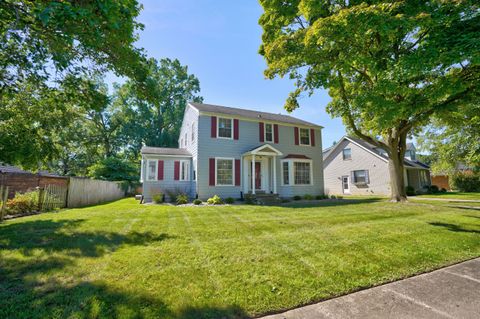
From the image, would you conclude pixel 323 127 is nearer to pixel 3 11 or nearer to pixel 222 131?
pixel 222 131

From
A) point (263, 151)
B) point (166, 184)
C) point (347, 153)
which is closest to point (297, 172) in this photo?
point (263, 151)

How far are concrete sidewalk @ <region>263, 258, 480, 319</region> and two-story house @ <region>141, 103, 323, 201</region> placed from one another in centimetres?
1029

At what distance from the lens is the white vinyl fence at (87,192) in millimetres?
11992

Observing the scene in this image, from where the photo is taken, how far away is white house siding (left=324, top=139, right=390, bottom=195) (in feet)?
69.4

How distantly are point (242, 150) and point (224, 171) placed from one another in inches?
75.0

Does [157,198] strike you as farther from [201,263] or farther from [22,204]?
[201,263]

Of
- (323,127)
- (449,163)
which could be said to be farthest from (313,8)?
(449,163)

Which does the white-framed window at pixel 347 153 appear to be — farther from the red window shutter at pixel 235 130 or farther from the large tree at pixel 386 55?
the red window shutter at pixel 235 130

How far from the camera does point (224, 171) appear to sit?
14.2 meters

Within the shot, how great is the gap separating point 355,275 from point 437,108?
1053cm

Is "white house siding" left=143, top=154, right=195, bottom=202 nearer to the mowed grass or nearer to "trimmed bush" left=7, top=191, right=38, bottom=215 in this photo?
"trimmed bush" left=7, top=191, right=38, bottom=215

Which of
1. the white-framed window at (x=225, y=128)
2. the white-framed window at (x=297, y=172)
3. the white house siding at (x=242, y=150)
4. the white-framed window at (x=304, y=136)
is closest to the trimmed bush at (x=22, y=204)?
the white house siding at (x=242, y=150)

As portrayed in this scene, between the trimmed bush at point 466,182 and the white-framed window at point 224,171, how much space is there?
2541cm

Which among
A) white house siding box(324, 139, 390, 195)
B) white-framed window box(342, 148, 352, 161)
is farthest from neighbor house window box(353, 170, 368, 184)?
white-framed window box(342, 148, 352, 161)
